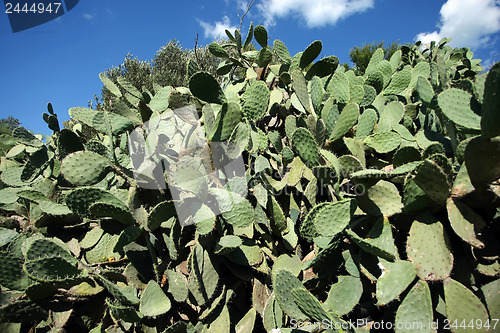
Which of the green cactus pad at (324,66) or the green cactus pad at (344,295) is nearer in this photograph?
the green cactus pad at (344,295)

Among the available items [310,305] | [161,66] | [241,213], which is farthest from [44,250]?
[161,66]

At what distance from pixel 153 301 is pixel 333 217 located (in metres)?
0.86

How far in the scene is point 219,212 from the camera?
129cm

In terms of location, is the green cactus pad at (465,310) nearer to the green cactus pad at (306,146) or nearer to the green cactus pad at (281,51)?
the green cactus pad at (306,146)

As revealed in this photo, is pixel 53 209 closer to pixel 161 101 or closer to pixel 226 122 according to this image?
pixel 161 101

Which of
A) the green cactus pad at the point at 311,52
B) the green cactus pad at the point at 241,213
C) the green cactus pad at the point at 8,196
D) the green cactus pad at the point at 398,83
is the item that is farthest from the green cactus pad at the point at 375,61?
the green cactus pad at the point at 8,196

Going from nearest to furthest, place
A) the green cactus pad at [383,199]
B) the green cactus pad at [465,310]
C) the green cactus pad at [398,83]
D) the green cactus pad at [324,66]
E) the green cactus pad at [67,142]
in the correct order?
1. the green cactus pad at [465,310]
2. the green cactus pad at [383,199]
3. the green cactus pad at [67,142]
4. the green cactus pad at [398,83]
5. the green cactus pad at [324,66]

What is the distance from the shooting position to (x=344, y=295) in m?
1.16

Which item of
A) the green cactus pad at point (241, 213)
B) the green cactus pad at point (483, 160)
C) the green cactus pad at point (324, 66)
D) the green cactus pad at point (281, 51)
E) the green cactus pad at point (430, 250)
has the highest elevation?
the green cactus pad at point (281, 51)

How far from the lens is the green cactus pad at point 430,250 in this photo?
99 cm

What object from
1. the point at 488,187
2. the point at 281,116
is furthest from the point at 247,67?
the point at 488,187

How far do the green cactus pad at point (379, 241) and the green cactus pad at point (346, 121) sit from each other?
1.51 feet

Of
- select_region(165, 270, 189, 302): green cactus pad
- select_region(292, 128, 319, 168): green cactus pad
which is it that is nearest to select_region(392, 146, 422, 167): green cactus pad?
select_region(292, 128, 319, 168): green cactus pad

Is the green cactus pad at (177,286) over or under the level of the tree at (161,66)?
under
